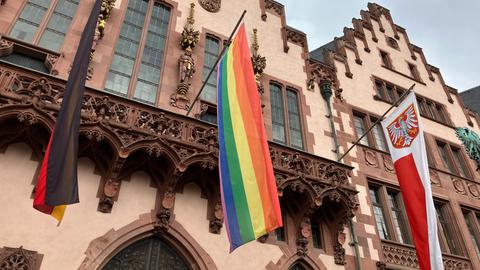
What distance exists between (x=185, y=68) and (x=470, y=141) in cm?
1506

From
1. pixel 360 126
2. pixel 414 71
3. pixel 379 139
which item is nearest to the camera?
pixel 379 139

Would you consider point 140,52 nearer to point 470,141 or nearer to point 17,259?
point 17,259

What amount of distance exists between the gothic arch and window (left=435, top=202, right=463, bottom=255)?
31.1 ft

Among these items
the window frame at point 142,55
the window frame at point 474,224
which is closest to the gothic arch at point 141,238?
the window frame at point 142,55

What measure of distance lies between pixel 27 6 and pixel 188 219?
769cm

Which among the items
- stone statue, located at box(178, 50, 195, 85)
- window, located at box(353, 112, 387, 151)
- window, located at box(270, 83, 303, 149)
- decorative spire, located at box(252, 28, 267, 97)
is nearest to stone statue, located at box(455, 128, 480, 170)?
window, located at box(353, 112, 387, 151)

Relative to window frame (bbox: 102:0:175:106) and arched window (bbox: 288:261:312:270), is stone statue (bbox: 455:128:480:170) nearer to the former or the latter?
arched window (bbox: 288:261:312:270)

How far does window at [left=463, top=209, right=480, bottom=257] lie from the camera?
15.2 meters

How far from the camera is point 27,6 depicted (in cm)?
1118

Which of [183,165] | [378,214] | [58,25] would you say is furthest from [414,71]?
[58,25]

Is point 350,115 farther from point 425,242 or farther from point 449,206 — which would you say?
point 425,242

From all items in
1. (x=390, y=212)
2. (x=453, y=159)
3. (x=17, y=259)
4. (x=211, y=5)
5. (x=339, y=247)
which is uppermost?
(x=211, y=5)

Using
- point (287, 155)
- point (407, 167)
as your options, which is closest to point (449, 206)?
point (407, 167)

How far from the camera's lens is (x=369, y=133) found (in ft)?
53.1
